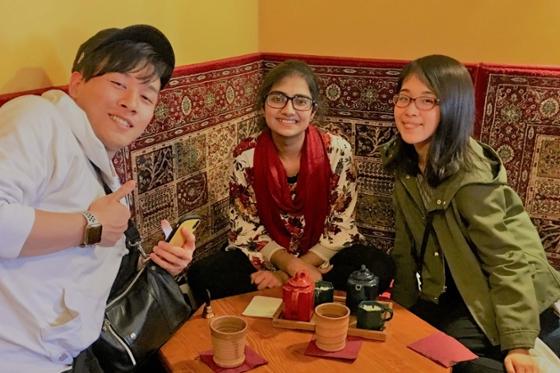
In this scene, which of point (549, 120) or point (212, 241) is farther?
point (212, 241)

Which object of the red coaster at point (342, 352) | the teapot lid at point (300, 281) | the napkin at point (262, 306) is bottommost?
the napkin at point (262, 306)

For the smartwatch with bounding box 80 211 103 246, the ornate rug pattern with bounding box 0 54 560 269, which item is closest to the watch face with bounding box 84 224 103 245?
the smartwatch with bounding box 80 211 103 246

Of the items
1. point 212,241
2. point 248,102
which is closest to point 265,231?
point 212,241

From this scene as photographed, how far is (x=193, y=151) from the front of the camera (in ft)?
7.72

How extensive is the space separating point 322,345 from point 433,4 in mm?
1521

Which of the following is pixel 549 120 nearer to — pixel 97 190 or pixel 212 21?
pixel 212 21

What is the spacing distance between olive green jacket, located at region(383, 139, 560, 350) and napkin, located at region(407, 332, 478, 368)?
0.89 feet

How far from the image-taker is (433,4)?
243cm

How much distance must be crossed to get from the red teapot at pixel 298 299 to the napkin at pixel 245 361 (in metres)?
0.18

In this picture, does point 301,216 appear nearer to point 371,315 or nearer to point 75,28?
point 371,315

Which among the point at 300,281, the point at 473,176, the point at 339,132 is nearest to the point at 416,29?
the point at 339,132

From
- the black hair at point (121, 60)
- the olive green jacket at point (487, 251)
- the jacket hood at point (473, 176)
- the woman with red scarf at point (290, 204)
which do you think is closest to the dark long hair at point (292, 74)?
the woman with red scarf at point (290, 204)

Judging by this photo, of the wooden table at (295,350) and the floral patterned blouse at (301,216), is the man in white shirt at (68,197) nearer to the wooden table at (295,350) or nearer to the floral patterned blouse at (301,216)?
the wooden table at (295,350)

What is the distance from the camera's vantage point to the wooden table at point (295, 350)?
1.48 m
